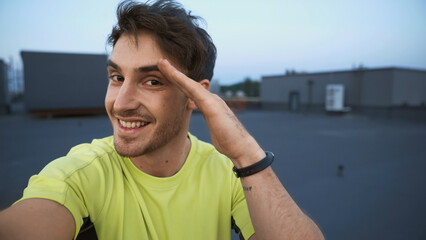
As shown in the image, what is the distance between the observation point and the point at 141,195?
4.98 ft

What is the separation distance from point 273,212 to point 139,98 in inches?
38.2

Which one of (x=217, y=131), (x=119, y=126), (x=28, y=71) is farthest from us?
(x=28, y=71)

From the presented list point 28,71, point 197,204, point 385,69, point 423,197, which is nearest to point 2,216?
point 197,204

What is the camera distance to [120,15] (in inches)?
67.4

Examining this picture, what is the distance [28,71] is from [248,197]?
901 inches

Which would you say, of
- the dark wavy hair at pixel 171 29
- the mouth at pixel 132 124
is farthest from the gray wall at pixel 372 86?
the mouth at pixel 132 124

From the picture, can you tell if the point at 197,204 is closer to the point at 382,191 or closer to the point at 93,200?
the point at 93,200

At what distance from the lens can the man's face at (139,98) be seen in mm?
1505

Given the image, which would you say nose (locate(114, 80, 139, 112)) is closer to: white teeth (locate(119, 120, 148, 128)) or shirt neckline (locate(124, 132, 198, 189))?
white teeth (locate(119, 120, 148, 128))

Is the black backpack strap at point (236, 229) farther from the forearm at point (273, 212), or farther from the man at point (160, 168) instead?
the forearm at point (273, 212)

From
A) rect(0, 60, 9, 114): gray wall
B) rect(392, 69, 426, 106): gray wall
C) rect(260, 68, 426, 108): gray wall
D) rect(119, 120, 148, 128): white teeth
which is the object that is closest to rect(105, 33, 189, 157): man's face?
rect(119, 120, 148, 128): white teeth

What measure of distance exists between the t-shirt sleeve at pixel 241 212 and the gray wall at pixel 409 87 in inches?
936

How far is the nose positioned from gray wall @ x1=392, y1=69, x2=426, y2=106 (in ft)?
79.7

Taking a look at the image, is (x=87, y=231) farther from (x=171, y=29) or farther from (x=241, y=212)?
(x=171, y=29)
